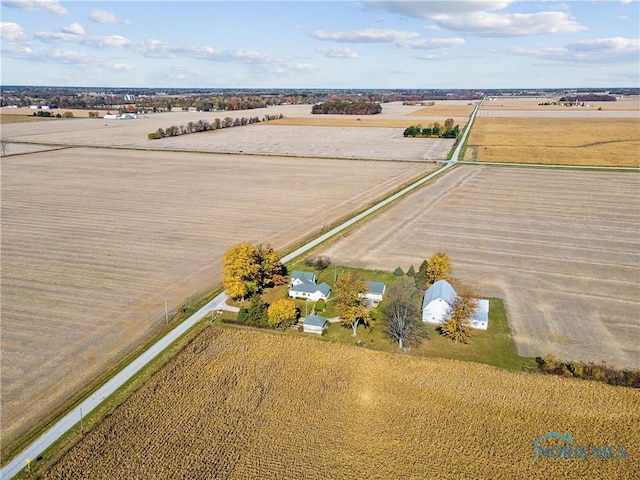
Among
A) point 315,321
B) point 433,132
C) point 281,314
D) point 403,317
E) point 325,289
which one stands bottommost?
point 315,321

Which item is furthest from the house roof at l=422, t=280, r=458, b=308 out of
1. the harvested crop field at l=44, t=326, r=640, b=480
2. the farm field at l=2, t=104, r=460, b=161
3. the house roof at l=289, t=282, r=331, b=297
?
the farm field at l=2, t=104, r=460, b=161

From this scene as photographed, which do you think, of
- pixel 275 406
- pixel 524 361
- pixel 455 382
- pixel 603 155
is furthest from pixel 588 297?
pixel 603 155

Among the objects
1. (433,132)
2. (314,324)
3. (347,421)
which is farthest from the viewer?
(433,132)

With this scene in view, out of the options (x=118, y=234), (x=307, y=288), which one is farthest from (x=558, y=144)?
(x=118, y=234)

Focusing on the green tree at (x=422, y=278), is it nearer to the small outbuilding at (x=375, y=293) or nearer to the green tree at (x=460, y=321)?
the small outbuilding at (x=375, y=293)

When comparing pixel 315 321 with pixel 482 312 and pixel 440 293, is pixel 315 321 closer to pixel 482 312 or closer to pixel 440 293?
pixel 440 293

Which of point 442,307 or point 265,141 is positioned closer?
point 442,307

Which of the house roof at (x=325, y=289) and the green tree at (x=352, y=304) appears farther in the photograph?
the house roof at (x=325, y=289)

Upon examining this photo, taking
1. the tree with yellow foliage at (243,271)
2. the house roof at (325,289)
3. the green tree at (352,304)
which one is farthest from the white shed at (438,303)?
the tree with yellow foliage at (243,271)
